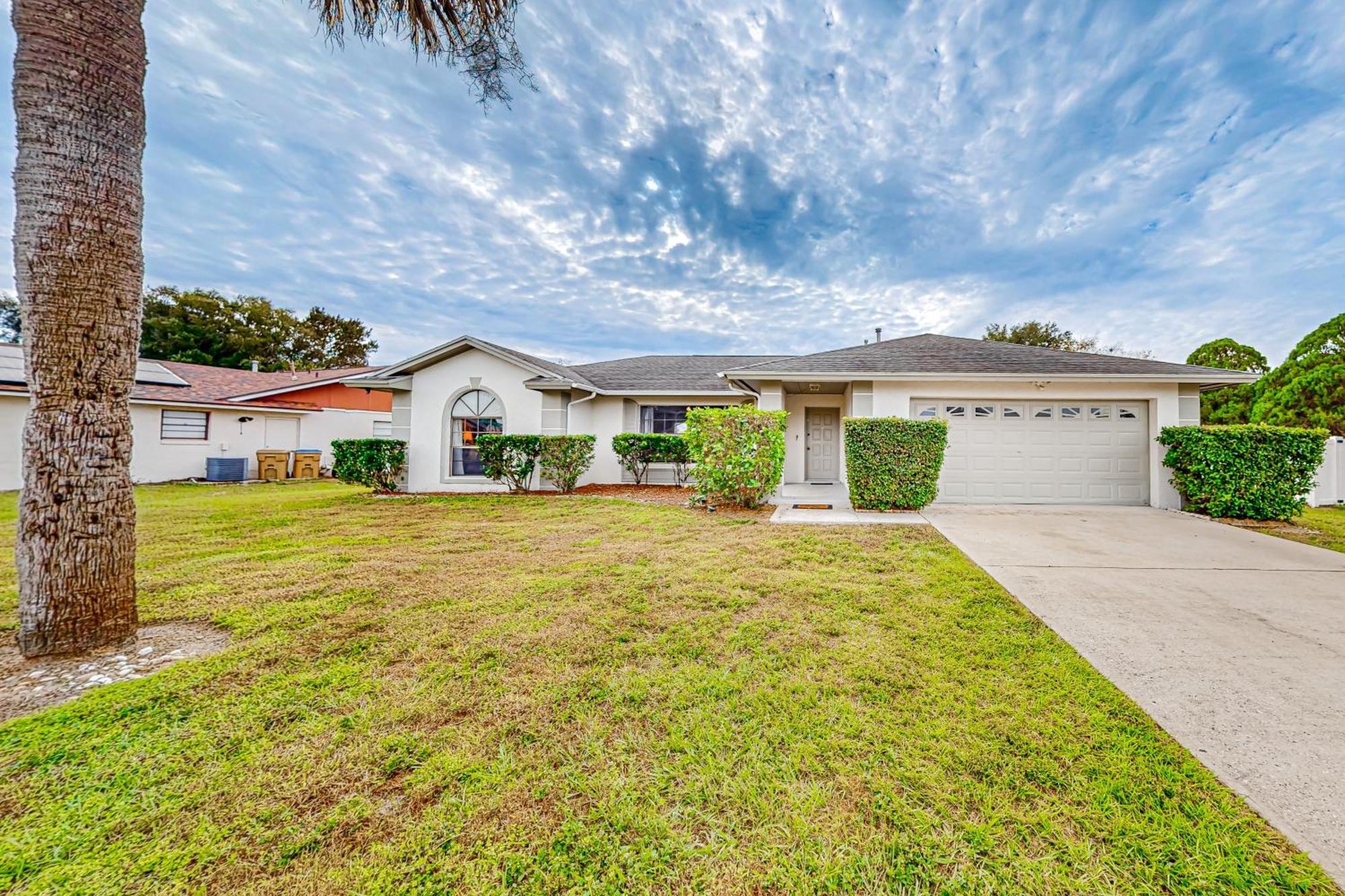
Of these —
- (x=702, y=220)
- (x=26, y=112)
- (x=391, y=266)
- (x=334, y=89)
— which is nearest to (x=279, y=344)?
(x=391, y=266)

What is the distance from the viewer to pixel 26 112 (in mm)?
2838

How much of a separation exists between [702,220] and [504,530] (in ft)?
38.8

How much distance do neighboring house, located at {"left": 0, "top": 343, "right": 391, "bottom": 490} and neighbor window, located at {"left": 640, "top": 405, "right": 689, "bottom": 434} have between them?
A: 8.29 m

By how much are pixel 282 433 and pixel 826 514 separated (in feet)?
62.4

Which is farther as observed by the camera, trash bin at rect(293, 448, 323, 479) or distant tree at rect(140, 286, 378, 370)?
distant tree at rect(140, 286, 378, 370)

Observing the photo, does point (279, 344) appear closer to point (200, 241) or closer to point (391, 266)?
point (200, 241)

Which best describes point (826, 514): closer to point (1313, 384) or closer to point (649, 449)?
point (649, 449)

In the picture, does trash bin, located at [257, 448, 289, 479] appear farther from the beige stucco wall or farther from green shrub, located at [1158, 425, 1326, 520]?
green shrub, located at [1158, 425, 1326, 520]

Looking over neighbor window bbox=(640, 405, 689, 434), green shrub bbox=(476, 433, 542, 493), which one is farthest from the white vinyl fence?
green shrub bbox=(476, 433, 542, 493)

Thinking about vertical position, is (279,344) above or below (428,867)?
above

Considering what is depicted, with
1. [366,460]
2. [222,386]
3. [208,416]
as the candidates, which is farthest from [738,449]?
[222,386]

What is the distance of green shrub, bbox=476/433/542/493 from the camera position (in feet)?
37.6

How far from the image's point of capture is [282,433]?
17.3 metres

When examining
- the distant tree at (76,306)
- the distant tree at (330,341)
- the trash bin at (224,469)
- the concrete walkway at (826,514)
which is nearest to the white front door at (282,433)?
the trash bin at (224,469)
